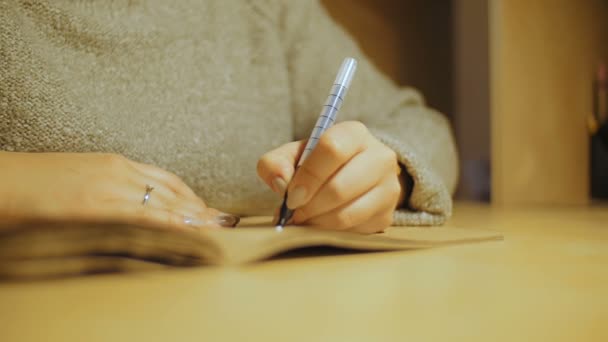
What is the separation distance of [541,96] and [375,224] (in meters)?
0.76

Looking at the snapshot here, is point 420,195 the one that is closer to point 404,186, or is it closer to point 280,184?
point 404,186

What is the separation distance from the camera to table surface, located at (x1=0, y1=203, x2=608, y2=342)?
0.71 feet

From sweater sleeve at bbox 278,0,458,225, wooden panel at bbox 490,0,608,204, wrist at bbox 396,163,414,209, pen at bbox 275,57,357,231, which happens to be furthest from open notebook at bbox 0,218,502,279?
wooden panel at bbox 490,0,608,204

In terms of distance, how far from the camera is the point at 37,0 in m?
0.61

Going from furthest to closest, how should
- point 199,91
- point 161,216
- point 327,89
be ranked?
point 327,89 → point 199,91 → point 161,216

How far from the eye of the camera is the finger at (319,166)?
421 mm

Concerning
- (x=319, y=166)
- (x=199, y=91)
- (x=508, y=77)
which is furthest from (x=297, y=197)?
(x=508, y=77)

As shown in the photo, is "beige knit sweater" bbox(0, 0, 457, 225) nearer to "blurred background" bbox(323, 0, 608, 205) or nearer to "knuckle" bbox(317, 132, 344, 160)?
"knuckle" bbox(317, 132, 344, 160)

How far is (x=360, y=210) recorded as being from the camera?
1.50 feet

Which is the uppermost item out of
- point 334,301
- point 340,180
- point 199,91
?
point 199,91

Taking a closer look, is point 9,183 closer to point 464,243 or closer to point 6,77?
point 6,77

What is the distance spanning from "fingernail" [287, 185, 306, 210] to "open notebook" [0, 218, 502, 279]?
55 mm

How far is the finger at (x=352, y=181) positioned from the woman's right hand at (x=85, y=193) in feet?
0.26

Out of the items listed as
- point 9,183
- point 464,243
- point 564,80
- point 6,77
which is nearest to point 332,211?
point 464,243
